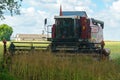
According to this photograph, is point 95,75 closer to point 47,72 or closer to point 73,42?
point 47,72

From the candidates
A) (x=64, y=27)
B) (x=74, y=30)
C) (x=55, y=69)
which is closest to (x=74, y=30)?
(x=74, y=30)

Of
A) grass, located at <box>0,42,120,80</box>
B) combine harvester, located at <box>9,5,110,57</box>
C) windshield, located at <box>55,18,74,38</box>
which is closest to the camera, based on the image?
grass, located at <box>0,42,120,80</box>

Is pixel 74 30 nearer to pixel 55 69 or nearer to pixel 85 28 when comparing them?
pixel 85 28

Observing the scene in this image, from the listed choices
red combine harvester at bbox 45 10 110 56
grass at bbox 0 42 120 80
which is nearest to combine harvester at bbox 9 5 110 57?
red combine harvester at bbox 45 10 110 56

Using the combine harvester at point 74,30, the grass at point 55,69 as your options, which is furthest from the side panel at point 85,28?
the grass at point 55,69

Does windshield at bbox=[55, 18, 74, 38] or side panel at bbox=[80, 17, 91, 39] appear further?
windshield at bbox=[55, 18, 74, 38]

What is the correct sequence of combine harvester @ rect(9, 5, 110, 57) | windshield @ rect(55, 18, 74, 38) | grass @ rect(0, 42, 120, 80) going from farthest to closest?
windshield @ rect(55, 18, 74, 38) < combine harvester @ rect(9, 5, 110, 57) < grass @ rect(0, 42, 120, 80)

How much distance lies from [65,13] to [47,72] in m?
12.0

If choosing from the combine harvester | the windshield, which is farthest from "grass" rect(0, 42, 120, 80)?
the windshield

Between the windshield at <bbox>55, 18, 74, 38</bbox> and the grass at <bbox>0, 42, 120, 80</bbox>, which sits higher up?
the windshield at <bbox>55, 18, 74, 38</bbox>

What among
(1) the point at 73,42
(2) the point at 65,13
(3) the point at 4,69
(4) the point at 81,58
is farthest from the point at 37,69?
(2) the point at 65,13

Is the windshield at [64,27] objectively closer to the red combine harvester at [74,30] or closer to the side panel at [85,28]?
the red combine harvester at [74,30]

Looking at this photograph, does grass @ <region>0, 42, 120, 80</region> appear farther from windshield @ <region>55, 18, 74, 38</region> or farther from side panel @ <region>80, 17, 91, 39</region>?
windshield @ <region>55, 18, 74, 38</region>

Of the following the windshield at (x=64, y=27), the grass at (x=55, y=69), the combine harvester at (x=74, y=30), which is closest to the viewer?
the grass at (x=55, y=69)
